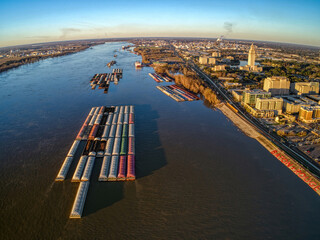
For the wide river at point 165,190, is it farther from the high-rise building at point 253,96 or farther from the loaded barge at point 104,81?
the loaded barge at point 104,81

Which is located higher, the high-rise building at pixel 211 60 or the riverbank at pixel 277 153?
the high-rise building at pixel 211 60

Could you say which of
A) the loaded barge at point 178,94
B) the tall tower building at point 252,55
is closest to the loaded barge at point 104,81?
the loaded barge at point 178,94

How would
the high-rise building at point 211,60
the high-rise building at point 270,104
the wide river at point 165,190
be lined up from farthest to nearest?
the high-rise building at point 211,60, the high-rise building at point 270,104, the wide river at point 165,190

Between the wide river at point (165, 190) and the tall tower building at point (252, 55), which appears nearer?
the wide river at point (165, 190)

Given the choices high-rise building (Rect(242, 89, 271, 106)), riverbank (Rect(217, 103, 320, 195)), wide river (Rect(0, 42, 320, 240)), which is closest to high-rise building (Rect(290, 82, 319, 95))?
high-rise building (Rect(242, 89, 271, 106))

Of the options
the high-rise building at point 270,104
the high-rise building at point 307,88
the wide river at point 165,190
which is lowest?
the wide river at point 165,190

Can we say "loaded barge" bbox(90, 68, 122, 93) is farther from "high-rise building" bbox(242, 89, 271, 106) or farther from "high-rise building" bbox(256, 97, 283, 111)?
"high-rise building" bbox(256, 97, 283, 111)

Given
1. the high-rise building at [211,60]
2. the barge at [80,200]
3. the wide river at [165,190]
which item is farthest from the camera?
the high-rise building at [211,60]

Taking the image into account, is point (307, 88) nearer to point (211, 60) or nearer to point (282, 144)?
point (282, 144)
